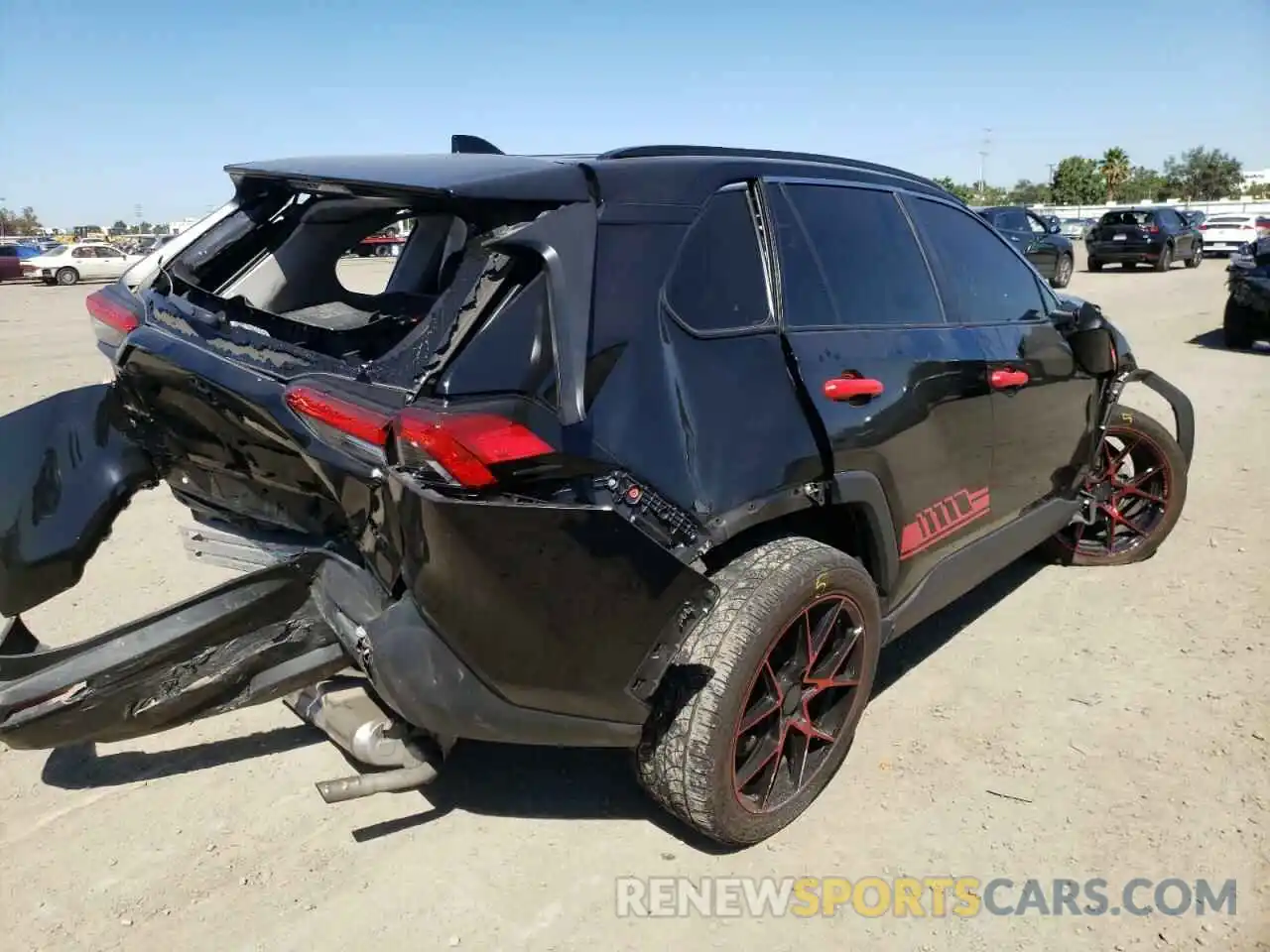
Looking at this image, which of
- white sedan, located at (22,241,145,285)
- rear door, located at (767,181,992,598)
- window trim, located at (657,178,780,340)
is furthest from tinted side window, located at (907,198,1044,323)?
white sedan, located at (22,241,145,285)

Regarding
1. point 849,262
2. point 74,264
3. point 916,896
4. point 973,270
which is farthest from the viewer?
point 74,264

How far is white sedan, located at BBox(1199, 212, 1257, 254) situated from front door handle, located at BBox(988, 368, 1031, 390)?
3171cm

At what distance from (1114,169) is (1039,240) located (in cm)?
7053

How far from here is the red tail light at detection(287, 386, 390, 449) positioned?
225cm

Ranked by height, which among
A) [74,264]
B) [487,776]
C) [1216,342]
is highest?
[487,776]

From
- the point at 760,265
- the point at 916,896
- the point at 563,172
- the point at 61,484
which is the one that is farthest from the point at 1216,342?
the point at 61,484

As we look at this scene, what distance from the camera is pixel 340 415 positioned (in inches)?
90.7

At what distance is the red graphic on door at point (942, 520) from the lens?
130 inches

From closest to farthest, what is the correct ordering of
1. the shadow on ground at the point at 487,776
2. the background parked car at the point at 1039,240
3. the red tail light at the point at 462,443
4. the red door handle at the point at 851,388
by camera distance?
the red tail light at the point at 462,443
the red door handle at the point at 851,388
the shadow on ground at the point at 487,776
the background parked car at the point at 1039,240

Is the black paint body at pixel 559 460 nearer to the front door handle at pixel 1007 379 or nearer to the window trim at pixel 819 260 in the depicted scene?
the window trim at pixel 819 260

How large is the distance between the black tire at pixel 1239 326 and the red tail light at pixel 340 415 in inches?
487

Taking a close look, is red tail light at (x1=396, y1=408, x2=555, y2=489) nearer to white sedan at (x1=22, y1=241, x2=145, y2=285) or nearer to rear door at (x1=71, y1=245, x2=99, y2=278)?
white sedan at (x1=22, y1=241, x2=145, y2=285)

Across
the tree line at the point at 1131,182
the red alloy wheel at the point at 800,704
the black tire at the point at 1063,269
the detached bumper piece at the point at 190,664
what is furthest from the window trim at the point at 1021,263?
the tree line at the point at 1131,182

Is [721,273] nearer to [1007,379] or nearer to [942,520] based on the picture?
[942,520]
